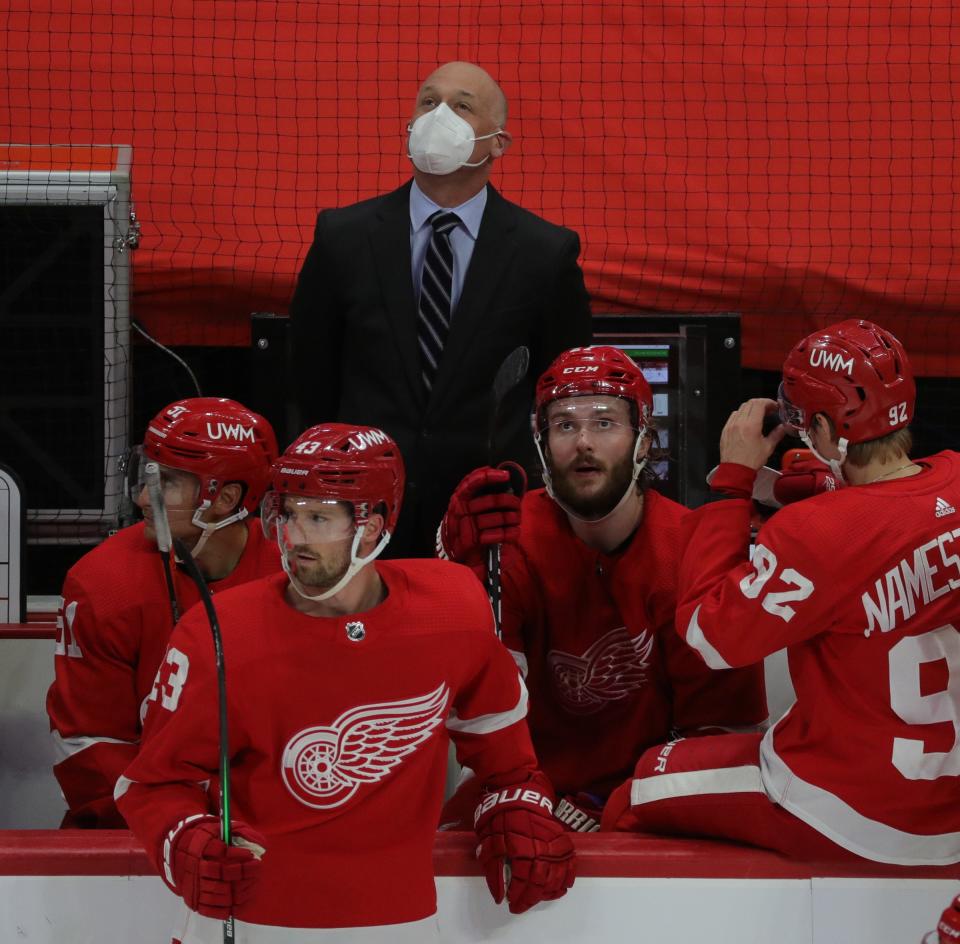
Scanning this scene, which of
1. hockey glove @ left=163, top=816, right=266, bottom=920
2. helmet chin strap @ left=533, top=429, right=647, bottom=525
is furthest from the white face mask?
hockey glove @ left=163, top=816, right=266, bottom=920

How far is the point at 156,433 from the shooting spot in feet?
7.77

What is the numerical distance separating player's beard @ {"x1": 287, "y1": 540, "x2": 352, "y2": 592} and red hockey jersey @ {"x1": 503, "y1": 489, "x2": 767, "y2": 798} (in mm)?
650

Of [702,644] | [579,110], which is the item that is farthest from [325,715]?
Result: [579,110]

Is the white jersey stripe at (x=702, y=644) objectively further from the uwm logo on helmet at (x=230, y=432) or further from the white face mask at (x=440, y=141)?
the white face mask at (x=440, y=141)

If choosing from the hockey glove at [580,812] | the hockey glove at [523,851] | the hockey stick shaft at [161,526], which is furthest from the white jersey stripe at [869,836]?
the hockey stick shaft at [161,526]

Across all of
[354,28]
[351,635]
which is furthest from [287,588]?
[354,28]

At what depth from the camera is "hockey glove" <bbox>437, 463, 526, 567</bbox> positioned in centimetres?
214

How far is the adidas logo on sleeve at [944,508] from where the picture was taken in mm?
1893

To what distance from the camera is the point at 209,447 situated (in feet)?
7.74

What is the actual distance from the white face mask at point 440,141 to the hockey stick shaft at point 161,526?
2.51 ft

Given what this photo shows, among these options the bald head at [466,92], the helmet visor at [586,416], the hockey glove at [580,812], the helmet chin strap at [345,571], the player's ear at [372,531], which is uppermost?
the bald head at [466,92]

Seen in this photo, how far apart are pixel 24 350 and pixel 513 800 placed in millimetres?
2350

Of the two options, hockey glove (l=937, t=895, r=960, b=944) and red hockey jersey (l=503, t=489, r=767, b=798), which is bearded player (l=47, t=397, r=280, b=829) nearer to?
red hockey jersey (l=503, t=489, r=767, b=798)

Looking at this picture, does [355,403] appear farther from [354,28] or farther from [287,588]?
[354,28]
